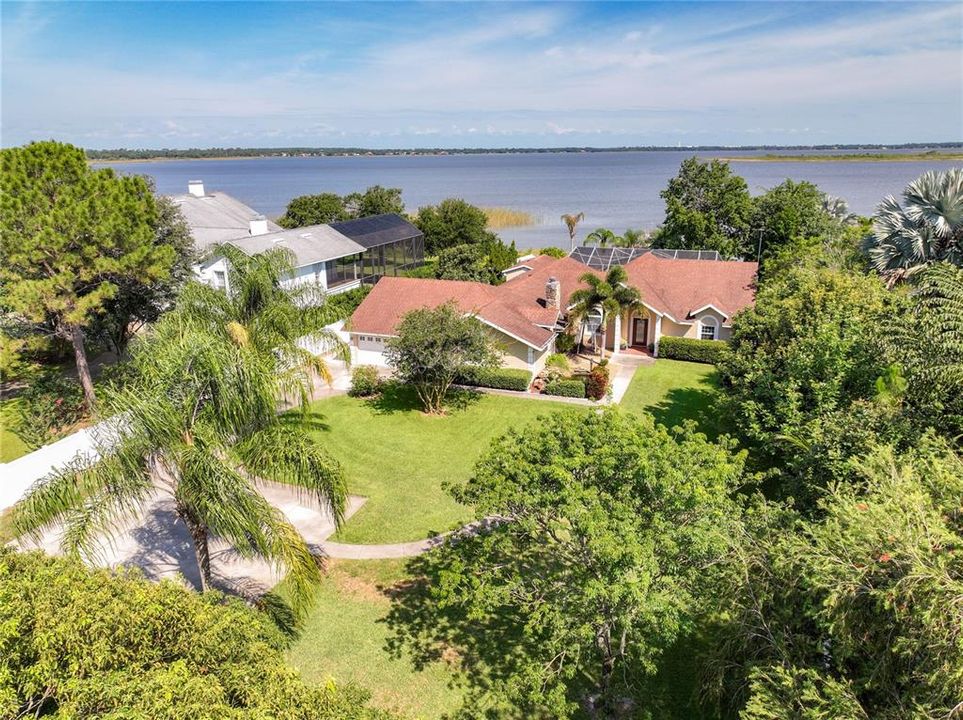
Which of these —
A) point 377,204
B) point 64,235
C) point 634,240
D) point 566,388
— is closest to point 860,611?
point 566,388

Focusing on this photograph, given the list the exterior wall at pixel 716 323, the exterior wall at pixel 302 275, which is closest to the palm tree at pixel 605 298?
the exterior wall at pixel 716 323

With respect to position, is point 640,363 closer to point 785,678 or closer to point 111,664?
point 785,678

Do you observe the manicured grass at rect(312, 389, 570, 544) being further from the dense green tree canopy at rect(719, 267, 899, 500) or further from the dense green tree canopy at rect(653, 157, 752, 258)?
the dense green tree canopy at rect(653, 157, 752, 258)

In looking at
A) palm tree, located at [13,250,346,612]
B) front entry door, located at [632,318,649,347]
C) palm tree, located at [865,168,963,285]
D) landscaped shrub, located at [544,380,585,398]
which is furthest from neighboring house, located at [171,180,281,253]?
palm tree, located at [865,168,963,285]

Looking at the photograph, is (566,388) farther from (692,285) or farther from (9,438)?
(9,438)

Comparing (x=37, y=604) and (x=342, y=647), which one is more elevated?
(x=37, y=604)

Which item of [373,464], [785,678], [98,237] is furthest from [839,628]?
[98,237]
